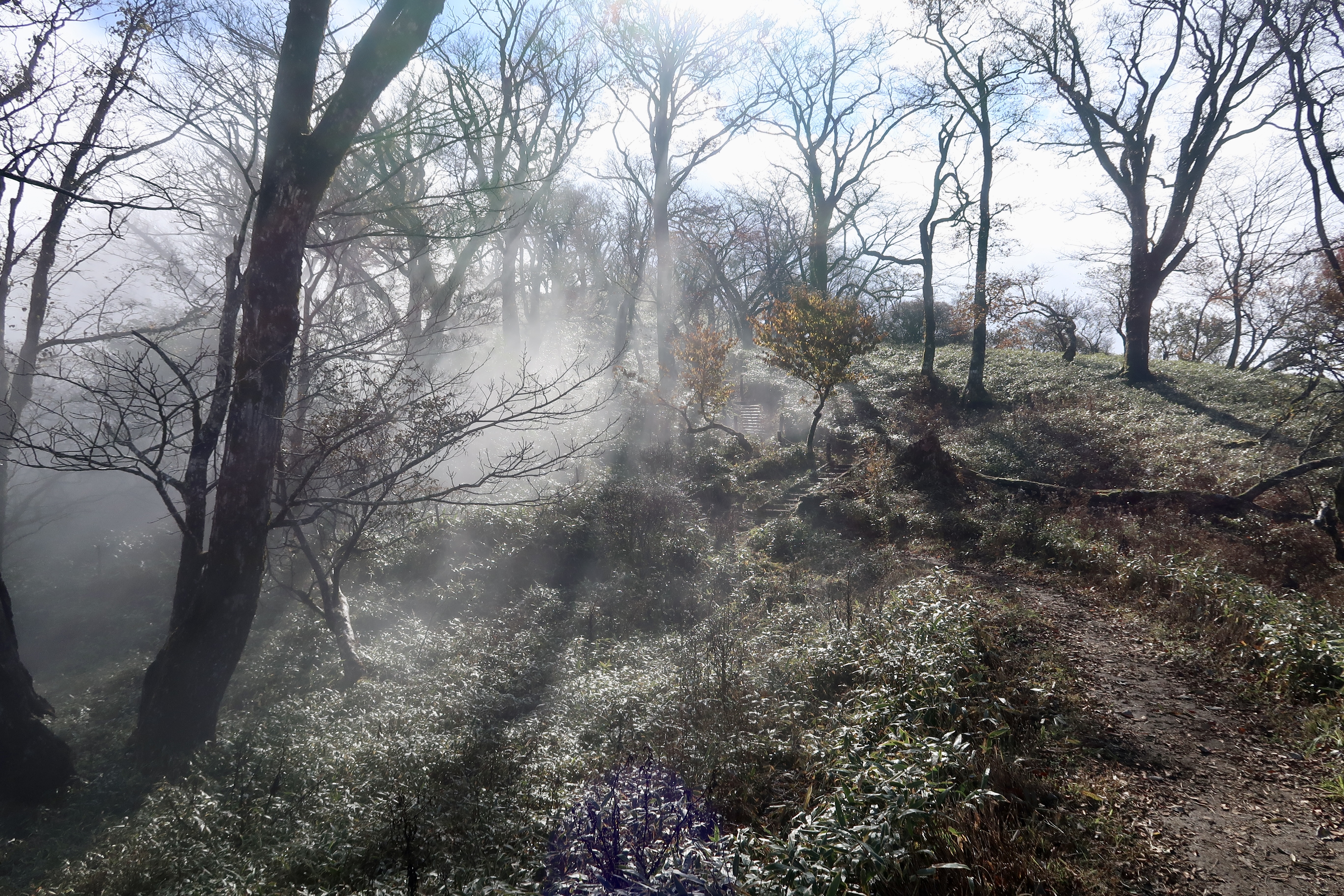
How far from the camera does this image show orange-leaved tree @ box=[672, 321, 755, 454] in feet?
63.5

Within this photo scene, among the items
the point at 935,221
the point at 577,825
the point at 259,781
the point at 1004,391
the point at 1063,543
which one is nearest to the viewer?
the point at 577,825

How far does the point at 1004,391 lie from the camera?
20.3 meters

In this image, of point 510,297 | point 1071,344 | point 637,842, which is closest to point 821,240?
point 1071,344

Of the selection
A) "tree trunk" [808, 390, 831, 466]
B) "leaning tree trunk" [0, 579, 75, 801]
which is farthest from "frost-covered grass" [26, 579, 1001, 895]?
"tree trunk" [808, 390, 831, 466]

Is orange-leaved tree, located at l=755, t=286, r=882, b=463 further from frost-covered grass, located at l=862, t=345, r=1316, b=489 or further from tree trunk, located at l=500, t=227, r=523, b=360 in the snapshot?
tree trunk, located at l=500, t=227, r=523, b=360

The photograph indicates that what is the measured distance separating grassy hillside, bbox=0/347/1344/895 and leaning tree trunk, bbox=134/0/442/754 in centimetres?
64

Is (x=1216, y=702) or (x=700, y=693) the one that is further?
(x=700, y=693)

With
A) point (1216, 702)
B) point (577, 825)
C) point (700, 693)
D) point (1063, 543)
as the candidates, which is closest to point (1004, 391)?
point (1063, 543)

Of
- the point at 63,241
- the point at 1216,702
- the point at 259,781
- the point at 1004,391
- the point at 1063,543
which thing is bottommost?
the point at 259,781

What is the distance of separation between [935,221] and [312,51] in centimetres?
2165

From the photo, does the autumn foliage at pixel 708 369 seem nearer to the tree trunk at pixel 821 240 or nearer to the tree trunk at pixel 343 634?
the tree trunk at pixel 821 240

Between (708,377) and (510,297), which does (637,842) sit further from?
(510,297)

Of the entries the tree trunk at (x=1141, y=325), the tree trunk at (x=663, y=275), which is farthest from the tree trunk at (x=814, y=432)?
the tree trunk at (x=1141, y=325)

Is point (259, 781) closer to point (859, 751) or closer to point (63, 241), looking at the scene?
point (859, 751)
